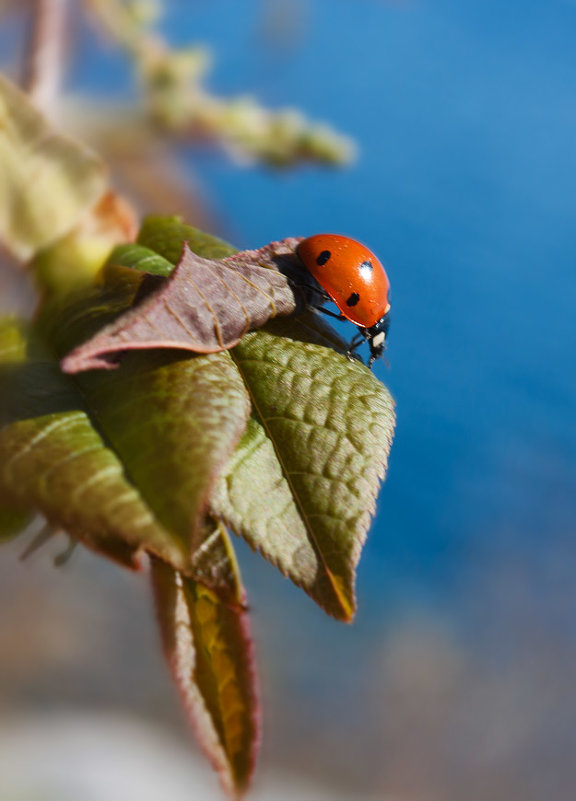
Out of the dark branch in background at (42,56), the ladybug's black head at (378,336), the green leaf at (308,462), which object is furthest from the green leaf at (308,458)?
the dark branch in background at (42,56)

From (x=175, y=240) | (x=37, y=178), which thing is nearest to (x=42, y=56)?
(x=37, y=178)

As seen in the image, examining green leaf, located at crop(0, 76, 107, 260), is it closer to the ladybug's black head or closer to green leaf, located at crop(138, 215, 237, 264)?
green leaf, located at crop(138, 215, 237, 264)

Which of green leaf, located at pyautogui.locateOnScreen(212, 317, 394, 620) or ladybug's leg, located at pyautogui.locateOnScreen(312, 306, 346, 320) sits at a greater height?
ladybug's leg, located at pyautogui.locateOnScreen(312, 306, 346, 320)

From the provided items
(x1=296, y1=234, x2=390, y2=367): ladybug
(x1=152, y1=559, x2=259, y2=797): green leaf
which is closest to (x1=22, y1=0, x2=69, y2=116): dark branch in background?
(x1=296, y1=234, x2=390, y2=367): ladybug

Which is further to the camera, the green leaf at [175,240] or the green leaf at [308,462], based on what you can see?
the green leaf at [175,240]

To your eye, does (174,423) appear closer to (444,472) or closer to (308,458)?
(308,458)

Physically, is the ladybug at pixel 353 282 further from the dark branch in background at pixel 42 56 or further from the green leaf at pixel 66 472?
the dark branch in background at pixel 42 56

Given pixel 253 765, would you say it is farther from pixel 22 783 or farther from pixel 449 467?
pixel 22 783
